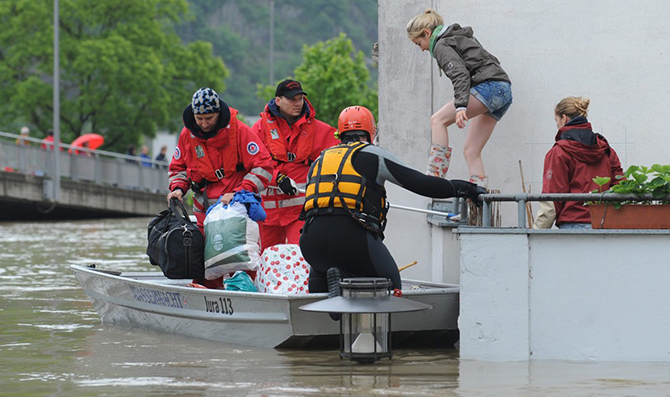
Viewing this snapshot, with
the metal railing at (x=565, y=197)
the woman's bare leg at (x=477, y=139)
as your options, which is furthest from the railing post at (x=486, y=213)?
the woman's bare leg at (x=477, y=139)

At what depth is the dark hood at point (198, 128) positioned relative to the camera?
1038 centimetres

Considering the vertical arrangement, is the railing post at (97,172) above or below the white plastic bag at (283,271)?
Answer: above

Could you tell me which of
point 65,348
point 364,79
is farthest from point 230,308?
point 364,79

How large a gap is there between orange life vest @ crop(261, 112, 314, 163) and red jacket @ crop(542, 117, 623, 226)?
2.52 meters

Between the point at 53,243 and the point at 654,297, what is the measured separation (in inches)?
754

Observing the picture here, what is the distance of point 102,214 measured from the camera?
45.1m

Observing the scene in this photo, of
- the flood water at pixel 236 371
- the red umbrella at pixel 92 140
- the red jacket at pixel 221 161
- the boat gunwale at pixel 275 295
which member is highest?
the red umbrella at pixel 92 140

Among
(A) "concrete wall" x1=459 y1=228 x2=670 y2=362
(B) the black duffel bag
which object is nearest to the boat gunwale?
(B) the black duffel bag

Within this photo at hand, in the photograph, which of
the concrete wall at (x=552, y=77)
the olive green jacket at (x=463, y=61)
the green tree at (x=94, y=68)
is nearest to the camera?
the olive green jacket at (x=463, y=61)

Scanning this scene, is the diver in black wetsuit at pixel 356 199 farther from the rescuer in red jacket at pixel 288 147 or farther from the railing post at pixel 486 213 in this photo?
the rescuer in red jacket at pixel 288 147

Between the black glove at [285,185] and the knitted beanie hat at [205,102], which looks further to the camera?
the black glove at [285,185]

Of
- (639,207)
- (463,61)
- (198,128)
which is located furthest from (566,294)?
(198,128)

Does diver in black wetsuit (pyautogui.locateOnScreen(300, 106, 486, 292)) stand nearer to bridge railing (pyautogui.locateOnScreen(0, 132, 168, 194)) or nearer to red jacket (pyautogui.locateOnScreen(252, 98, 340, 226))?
red jacket (pyautogui.locateOnScreen(252, 98, 340, 226))

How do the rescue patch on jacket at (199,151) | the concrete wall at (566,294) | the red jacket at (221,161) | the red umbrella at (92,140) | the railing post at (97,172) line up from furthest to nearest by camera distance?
1. the red umbrella at (92,140)
2. the railing post at (97,172)
3. the rescue patch on jacket at (199,151)
4. the red jacket at (221,161)
5. the concrete wall at (566,294)
